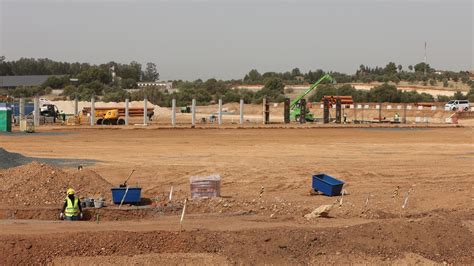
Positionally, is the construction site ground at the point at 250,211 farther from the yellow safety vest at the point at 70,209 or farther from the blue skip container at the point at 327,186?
the yellow safety vest at the point at 70,209

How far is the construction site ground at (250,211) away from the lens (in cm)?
1312

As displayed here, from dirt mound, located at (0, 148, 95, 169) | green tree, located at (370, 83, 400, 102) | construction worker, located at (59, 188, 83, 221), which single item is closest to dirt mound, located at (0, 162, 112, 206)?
construction worker, located at (59, 188, 83, 221)

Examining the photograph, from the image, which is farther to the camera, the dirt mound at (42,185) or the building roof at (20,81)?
the building roof at (20,81)

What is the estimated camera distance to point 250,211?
17203 millimetres

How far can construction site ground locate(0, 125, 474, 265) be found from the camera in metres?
13.1

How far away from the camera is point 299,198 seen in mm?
19797

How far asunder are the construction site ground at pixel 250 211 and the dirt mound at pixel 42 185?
1.6 inches

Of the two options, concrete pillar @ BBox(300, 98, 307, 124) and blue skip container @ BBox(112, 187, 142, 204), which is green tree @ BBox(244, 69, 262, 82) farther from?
blue skip container @ BBox(112, 187, 142, 204)

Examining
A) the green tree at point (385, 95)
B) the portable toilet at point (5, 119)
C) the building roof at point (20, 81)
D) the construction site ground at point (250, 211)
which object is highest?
the building roof at point (20, 81)

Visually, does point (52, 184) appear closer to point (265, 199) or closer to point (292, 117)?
point (265, 199)

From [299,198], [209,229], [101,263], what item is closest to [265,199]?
[299,198]

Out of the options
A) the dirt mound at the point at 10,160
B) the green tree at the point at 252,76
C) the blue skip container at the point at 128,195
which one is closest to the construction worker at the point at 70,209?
the blue skip container at the point at 128,195

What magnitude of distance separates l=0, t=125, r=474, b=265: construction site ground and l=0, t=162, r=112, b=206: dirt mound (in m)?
0.04

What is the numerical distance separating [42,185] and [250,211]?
5336mm
